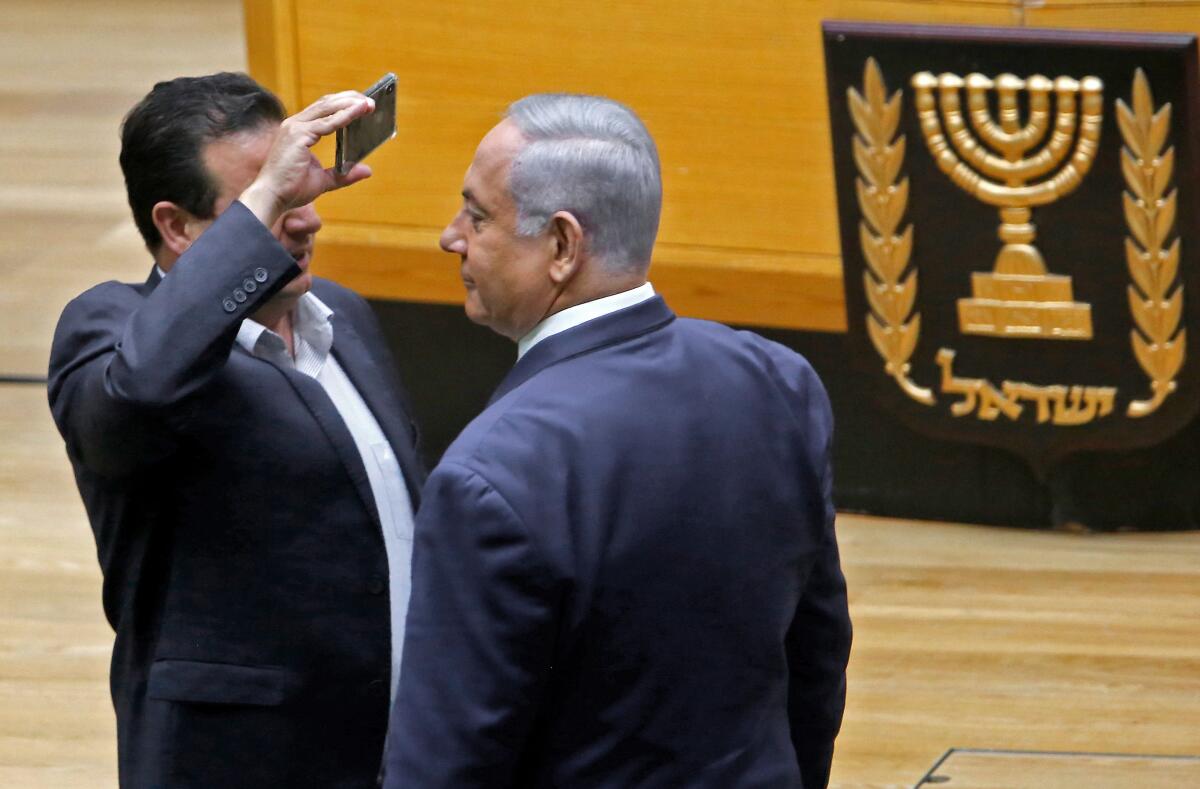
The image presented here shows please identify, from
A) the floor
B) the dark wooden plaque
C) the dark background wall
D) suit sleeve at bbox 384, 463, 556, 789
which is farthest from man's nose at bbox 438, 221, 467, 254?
the dark background wall

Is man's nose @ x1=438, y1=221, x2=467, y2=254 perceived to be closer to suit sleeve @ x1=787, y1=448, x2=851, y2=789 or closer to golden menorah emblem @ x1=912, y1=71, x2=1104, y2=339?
suit sleeve @ x1=787, y1=448, x2=851, y2=789

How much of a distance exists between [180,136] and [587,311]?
0.48 m

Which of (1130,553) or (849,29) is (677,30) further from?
(1130,553)

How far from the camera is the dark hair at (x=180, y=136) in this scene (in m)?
1.65

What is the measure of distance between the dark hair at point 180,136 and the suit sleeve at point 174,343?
12cm

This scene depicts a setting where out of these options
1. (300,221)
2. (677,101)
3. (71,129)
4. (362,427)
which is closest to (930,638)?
(677,101)

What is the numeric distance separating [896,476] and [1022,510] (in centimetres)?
25

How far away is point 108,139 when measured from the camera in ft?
20.3

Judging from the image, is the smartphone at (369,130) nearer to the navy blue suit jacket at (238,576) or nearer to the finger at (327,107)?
the finger at (327,107)

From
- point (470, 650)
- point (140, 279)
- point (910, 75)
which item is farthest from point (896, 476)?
point (470, 650)

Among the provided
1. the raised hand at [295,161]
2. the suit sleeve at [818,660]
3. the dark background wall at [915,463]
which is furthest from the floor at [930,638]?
the raised hand at [295,161]

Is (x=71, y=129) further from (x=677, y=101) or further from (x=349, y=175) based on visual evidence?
(x=349, y=175)

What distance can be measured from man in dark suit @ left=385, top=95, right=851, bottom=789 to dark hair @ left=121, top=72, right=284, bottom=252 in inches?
12.7

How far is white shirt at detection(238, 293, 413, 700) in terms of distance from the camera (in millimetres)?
1692
